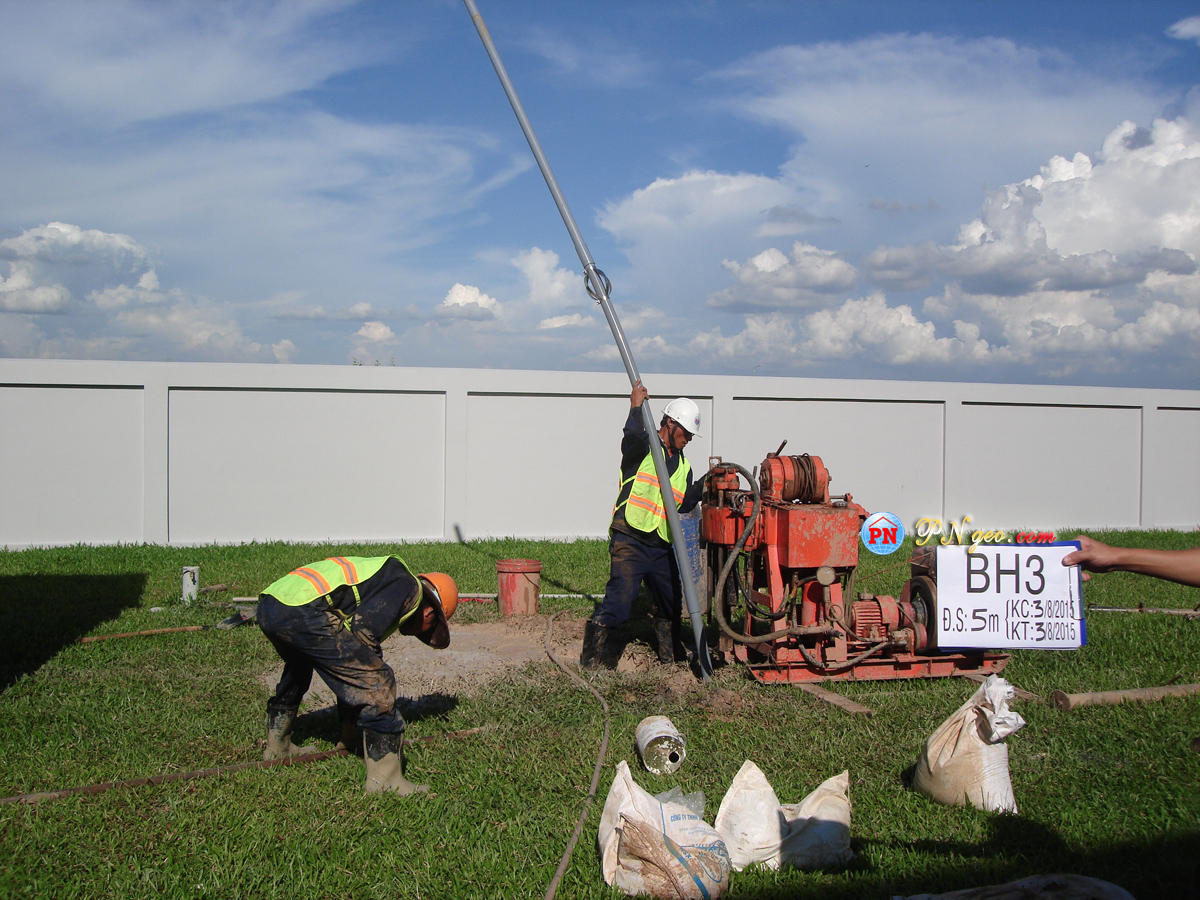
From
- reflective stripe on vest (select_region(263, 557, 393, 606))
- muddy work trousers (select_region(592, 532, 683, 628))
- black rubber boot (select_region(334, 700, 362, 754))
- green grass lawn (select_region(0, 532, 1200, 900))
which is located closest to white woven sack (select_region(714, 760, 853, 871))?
green grass lawn (select_region(0, 532, 1200, 900))

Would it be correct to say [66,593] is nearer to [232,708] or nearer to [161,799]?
[232,708]

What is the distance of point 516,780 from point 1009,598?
121 inches

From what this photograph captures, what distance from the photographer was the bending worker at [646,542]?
6.49 m

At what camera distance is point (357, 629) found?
4.14m

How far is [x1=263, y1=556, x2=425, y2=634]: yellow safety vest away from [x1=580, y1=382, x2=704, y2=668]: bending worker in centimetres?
242

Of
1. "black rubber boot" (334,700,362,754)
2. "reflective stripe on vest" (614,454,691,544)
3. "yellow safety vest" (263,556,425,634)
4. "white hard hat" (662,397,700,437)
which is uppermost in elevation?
"white hard hat" (662,397,700,437)

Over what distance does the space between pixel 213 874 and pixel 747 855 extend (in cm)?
208

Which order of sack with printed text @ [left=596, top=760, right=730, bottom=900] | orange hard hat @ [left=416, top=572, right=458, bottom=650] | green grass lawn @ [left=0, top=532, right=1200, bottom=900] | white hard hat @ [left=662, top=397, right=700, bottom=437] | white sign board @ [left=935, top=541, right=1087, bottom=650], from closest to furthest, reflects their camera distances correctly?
sack with printed text @ [left=596, top=760, right=730, bottom=900] < green grass lawn @ [left=0, top=532, right=1200, bottom=900] < orange hard hat @ [left=416, top=572, right=458, bottom=650] < white sign board @ [left=935, top=541, right=1087, bottom=650] < white hard hat @ [left=662, top=397, right=700, bottom=437]

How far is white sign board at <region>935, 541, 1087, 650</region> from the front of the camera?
5031mm

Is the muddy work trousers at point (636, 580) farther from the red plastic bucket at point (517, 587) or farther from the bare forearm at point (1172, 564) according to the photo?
the bare forearm at point (1172, 564)

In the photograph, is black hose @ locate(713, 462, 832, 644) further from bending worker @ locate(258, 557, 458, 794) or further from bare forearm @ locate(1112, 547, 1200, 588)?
bare forearm @ locate(1112, 547, 1200, 588)

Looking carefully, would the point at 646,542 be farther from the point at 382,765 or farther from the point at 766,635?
the point at 382,765

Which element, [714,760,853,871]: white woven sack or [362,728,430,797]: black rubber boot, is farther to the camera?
[362,728,430,797]: black rubber boot

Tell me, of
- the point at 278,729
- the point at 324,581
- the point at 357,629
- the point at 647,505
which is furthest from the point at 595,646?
the point at 324,581
